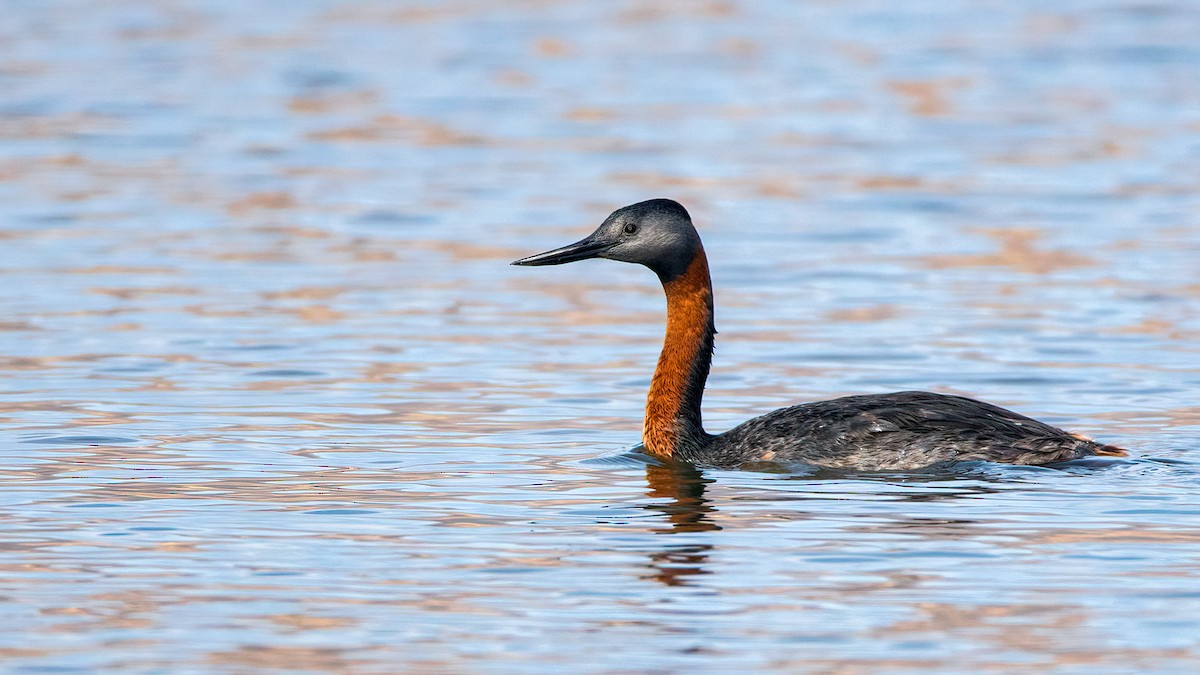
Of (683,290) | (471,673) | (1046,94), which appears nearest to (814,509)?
(683,290)

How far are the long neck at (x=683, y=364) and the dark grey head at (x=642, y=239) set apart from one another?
144 millimetres

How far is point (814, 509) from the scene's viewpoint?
9953 millimetres

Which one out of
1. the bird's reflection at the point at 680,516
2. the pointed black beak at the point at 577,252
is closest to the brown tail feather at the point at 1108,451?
the bird's reflection at the point at 680,516

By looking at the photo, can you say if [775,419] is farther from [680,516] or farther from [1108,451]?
[1108,451]

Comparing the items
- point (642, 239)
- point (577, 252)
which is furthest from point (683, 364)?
point (577, 252)

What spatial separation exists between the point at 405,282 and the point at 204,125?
8.58 meters

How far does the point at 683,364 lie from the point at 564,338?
332 cm

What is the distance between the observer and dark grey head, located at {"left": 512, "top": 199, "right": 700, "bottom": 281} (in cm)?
1159

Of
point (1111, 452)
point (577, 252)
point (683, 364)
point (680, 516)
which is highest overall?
point (577, 252)

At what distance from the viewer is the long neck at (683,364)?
11641 mm

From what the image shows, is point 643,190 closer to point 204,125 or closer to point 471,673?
point 204,125

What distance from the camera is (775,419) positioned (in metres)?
11.3

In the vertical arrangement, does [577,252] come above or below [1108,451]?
above

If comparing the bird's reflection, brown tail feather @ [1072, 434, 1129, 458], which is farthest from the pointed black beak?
brown tail feather @ [1072, 434, 1129, 458]
